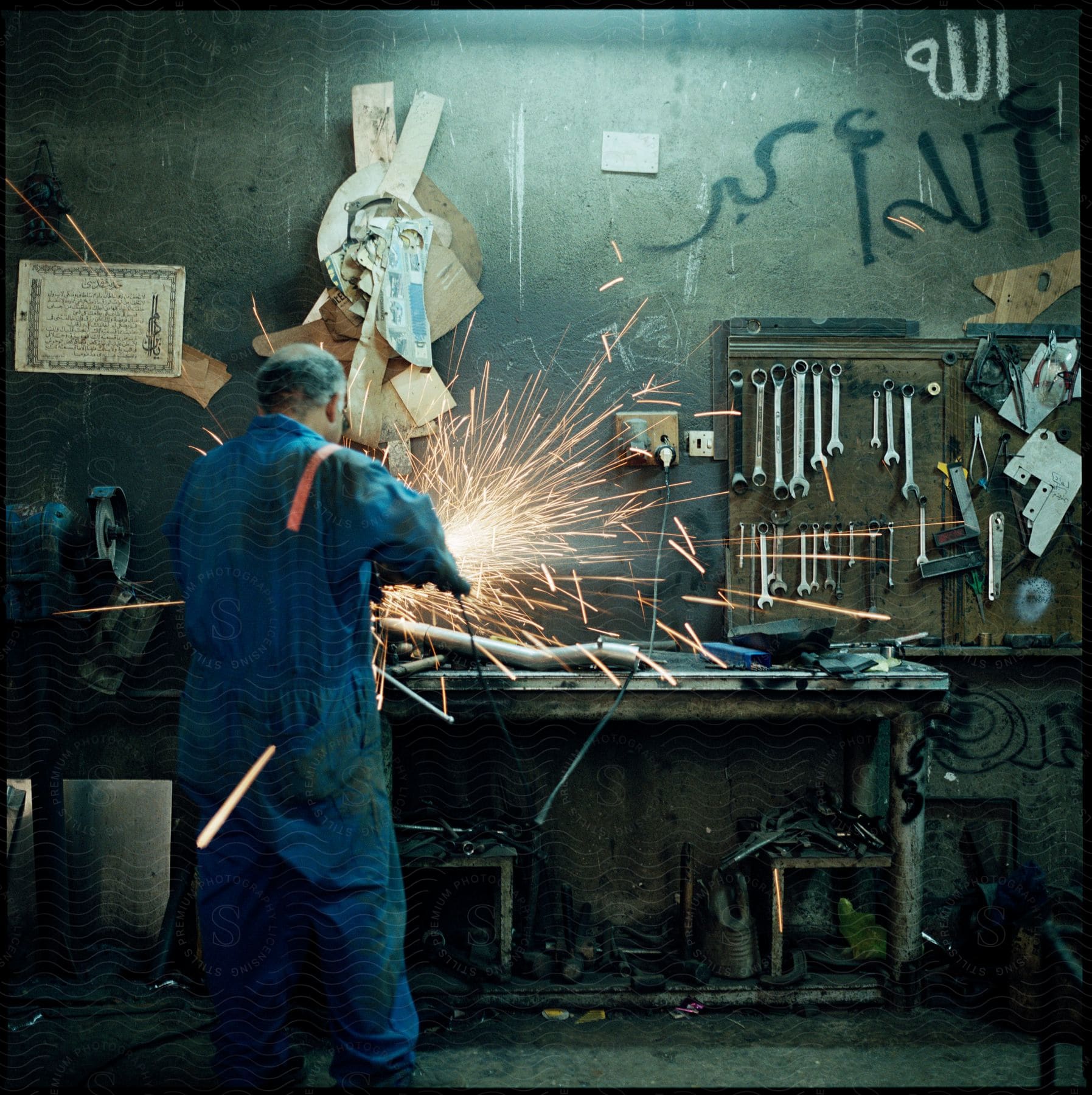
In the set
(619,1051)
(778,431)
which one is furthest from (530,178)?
(619,1051)

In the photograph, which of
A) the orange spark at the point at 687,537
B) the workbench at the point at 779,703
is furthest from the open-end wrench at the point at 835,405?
the workbench at the point at 779,703

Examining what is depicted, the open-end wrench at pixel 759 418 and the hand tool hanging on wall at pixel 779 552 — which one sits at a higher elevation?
the open-end wrench at pixel 759 418

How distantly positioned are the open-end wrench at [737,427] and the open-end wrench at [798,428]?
0.18 metres

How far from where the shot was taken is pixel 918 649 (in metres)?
3.36

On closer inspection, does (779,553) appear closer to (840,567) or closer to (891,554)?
(840,567)

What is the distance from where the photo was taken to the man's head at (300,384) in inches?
87.2

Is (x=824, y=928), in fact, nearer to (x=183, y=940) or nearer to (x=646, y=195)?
(x=183, y=940)

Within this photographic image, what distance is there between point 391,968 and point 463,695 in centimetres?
85

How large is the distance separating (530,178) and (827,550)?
68.8 inches

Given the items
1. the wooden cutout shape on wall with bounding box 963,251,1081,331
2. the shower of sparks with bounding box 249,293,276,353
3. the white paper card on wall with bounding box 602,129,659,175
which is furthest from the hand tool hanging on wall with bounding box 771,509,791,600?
the shower of sparks with bounding box 249,293,276,353

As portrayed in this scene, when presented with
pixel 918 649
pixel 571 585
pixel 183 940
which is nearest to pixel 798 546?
pixel 918 649

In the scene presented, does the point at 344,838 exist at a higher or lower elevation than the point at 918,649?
lower

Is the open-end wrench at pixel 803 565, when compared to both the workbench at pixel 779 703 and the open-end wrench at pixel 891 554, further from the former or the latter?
the workbench at pixel 779 703

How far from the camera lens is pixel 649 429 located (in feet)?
11.0
